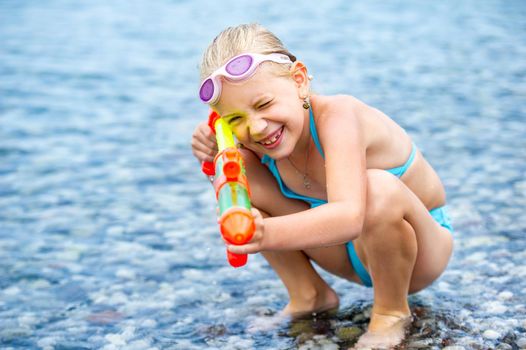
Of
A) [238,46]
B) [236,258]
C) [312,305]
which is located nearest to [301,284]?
[312,305]

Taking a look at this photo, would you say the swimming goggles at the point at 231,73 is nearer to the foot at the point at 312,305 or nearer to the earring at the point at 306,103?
the earring at the point at 306,103

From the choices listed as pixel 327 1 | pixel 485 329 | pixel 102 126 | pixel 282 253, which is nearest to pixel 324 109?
pixel 282 253

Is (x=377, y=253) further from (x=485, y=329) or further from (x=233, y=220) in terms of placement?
(x=233, y=220)

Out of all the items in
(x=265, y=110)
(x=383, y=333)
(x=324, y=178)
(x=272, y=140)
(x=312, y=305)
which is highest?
(x=265, y=110)

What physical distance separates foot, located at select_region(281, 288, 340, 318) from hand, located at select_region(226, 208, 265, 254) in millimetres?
1545

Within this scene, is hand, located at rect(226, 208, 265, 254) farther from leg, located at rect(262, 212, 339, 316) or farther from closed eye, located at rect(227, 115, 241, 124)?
leg, located at rect(262, 212, 339, 316)

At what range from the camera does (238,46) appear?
3.55m

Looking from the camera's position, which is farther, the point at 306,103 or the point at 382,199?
the point at 306,103

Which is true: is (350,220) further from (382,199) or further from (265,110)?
(265,110)

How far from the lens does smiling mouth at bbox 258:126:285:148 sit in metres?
3.55

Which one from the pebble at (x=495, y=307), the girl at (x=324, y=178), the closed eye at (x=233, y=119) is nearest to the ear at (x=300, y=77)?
the girl at (x=324, y=178)

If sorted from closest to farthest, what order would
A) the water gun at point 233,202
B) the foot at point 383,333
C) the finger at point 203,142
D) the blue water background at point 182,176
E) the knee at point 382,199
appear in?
the water gun at point 233,202 < the knee at point 382,199 < the foot at point 383,333 < the finger at point 203,142 < the blue water background at point 182,176

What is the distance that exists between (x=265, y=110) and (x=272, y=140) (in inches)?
5.4

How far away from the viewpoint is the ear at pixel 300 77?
3631 mm
